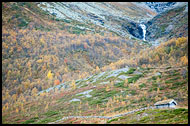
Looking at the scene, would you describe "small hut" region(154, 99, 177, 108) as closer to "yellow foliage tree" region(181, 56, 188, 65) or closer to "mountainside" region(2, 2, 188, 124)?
"mountainside" region(2, 2, 188, 124)

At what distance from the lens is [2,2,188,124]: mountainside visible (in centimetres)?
6612

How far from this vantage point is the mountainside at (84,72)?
6612 centimetres

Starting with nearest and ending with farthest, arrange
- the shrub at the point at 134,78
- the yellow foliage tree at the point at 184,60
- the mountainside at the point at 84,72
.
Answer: the mountainside at the point at 84,72 → the shrub at the point at 134,78 → the yellow foliage tree at the point at 184,60

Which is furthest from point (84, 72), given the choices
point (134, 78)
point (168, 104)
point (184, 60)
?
point (168, 104)

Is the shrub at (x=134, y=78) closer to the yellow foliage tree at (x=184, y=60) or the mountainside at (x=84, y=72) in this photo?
the mountainside at (x=84, y=72)

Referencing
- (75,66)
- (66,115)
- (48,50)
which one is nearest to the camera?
(66,115)

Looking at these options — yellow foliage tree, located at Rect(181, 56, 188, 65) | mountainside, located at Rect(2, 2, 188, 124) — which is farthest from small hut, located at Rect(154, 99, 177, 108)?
yellow foliage tree, located at Rect(181, 56, 188, 65)

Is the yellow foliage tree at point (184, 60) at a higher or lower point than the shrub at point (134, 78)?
higher

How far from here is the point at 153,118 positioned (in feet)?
151

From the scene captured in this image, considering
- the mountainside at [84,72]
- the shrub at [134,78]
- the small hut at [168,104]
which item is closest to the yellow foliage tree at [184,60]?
the mountainside at [84,72]

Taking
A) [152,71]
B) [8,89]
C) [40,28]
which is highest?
[40,28]

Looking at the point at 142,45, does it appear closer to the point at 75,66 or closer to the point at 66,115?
the point at 75,66

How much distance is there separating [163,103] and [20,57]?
105363mm

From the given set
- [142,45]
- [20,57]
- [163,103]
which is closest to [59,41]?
[20,57]
